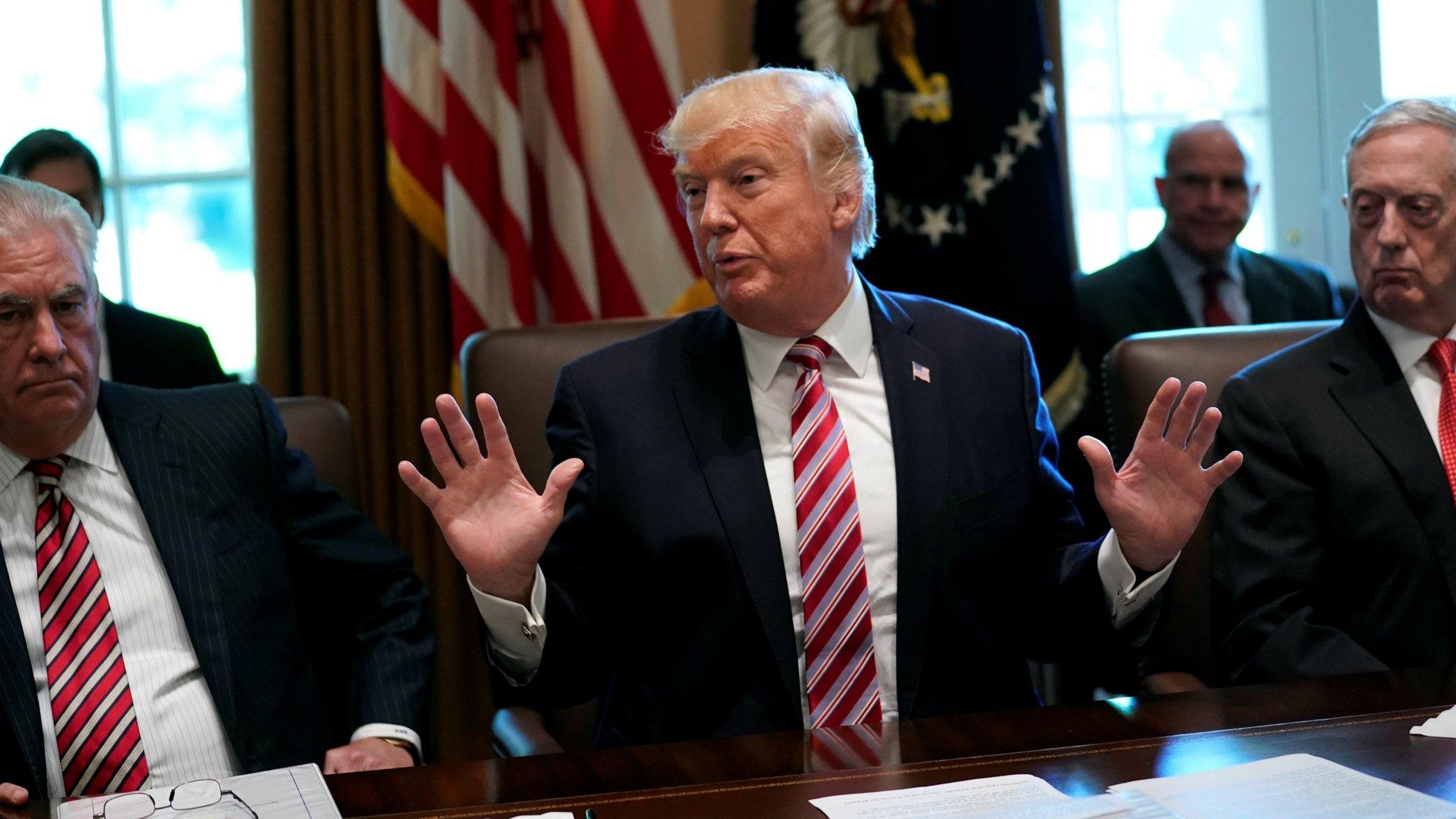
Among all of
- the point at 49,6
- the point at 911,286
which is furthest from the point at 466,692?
the point at 49,6

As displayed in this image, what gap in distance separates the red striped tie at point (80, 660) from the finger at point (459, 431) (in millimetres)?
626

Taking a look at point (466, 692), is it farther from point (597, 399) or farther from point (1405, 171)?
point (1405, 171)

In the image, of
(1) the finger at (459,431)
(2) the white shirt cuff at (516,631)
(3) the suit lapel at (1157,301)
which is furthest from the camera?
(3) the suit lapel at (1157,301)

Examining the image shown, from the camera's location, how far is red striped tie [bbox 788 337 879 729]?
202 cm

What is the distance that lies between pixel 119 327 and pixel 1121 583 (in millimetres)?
2314

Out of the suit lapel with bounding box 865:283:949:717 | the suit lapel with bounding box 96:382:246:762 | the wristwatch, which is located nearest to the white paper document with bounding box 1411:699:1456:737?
the suit lapel with bounding box 865:283:949:717

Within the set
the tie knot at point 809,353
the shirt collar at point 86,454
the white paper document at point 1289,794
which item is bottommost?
the white paper document at point 1289,794

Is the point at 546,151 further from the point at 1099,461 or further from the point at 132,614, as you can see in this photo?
the point at 1099,461

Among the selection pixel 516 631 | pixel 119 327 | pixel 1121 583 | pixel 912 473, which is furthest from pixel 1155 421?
pixel 119 327

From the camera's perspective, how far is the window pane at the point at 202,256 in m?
3.68

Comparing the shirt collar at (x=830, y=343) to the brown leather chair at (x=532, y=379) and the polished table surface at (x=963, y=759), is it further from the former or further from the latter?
the polished table surface at (x=963, y=759)

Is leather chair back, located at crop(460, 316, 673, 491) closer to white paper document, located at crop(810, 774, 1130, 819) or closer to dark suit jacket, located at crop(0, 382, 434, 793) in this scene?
dark suit jacket, located at crop(0, 382, 434, 793)

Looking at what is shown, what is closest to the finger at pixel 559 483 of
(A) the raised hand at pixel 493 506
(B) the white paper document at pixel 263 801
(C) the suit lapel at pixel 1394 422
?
(A) the raised hand at pixel 493 506

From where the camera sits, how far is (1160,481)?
6.04 ft
